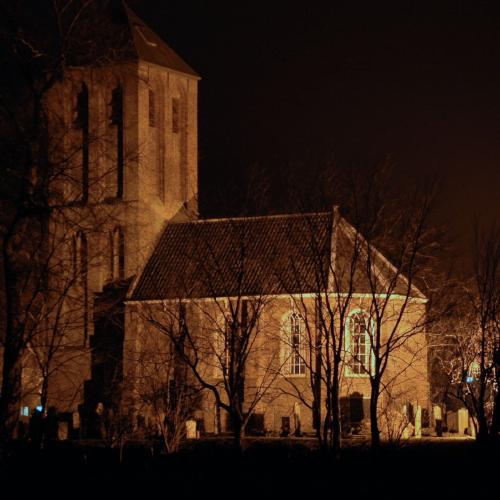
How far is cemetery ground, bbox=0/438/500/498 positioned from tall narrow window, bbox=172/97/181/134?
2844 cm

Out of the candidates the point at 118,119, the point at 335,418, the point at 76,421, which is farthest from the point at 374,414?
the point at 118,119

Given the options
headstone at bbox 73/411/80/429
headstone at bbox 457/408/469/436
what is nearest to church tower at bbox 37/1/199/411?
headstone at bbox 73/411/80/429

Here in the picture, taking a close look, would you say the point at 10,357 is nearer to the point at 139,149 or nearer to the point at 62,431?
the point at 62,431

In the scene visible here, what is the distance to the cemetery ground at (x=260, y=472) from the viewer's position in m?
21.9

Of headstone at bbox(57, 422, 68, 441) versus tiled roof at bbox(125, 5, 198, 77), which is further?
tiled roof at bbox(125, 5, 198, 77)

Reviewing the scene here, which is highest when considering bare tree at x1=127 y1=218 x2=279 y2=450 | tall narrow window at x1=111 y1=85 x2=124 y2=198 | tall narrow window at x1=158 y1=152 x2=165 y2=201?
tall narrow window at x1=111 y1=85 x2=124 y2=198

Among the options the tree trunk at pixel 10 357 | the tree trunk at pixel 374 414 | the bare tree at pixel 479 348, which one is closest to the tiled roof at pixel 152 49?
the bare tree at pixel 479 348

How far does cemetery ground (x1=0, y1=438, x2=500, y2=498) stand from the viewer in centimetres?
2188

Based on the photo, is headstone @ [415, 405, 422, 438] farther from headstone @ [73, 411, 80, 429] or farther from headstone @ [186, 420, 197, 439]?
headstone @ [73, 411, 80, 429]

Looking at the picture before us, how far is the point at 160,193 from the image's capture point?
58.6 metres

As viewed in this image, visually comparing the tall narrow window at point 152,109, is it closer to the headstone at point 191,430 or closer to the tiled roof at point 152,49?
the tiled roof at point 152,49

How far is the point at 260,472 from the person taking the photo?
25984 millimetres

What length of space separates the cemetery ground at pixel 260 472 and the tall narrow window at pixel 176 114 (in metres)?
28.4

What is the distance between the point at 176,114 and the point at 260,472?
3699 cm
